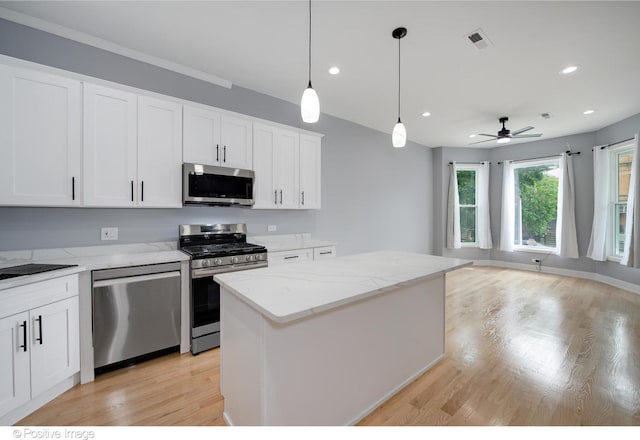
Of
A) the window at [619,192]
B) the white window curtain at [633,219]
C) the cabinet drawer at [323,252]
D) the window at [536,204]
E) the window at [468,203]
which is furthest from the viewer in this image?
the window at [468,203]

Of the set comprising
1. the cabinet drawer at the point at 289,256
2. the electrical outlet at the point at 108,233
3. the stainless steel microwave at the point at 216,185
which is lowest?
the cabinet drawer at the point at 289,256

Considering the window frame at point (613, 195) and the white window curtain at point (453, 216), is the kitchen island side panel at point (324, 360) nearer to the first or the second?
the white window curtain at point (453, 216)

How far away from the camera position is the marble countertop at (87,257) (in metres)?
1.90

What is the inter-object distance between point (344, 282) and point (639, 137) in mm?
5448

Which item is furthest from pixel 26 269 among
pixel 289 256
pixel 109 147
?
pixel 289 256

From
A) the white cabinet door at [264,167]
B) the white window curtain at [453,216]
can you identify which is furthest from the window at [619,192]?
the white cabinet door at [264,167]

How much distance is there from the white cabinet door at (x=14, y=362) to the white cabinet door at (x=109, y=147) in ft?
3.19

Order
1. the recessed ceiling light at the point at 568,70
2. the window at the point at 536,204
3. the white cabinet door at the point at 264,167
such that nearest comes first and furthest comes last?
1. the recessed ceiling light at the point at 568,70
2. the white cabinet door at the point at 264,167
3. the window at the point at 536,204

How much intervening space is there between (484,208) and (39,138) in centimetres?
737

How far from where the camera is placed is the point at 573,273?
5324 millimetres

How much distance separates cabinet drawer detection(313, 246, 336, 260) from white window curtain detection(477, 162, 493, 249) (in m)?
4.65

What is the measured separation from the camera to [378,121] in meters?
4.47
